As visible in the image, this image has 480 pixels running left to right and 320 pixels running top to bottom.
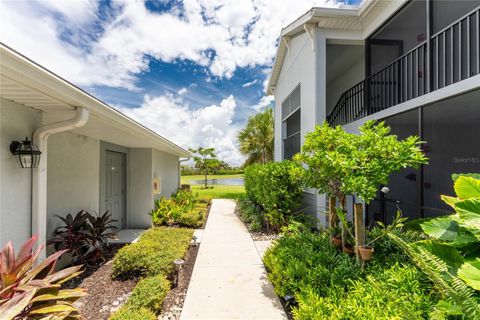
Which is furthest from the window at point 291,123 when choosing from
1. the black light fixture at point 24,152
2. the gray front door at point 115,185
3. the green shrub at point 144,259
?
the black light fixture at point 24,152

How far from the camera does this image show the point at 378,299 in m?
2.32

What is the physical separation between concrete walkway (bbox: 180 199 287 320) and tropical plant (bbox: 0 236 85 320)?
1.48 m

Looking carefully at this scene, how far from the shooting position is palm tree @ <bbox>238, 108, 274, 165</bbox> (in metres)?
18.2

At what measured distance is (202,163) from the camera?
27.1m

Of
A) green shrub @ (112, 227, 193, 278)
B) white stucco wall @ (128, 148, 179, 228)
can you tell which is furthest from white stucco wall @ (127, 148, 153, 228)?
green shrub @ (112, 227, 193, 278)

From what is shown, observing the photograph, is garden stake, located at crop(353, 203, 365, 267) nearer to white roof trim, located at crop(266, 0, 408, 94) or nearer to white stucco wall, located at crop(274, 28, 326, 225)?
white stucco wall, located at crop(274, 28, 326, 225)

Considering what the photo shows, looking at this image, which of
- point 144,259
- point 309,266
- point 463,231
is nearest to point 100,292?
point 144,259

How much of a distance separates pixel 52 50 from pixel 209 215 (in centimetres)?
776

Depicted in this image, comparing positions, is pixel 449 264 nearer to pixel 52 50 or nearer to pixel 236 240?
pixel 236 240

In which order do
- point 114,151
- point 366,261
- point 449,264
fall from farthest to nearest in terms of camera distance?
point 114,151, point 366,261, point 449,264

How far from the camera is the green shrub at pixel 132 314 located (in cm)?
265

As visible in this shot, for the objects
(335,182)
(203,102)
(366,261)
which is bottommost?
(366,261)

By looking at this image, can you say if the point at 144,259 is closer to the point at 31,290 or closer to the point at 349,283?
the point at 31,290

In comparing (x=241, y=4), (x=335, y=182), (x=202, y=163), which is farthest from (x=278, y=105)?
(x=202, y=163)
